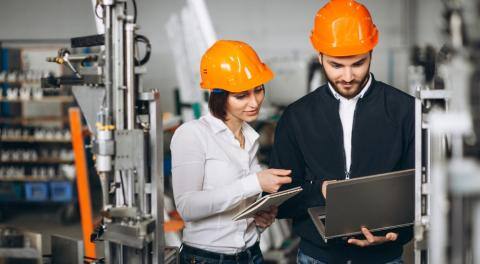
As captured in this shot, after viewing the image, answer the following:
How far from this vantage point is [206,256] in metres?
1.95

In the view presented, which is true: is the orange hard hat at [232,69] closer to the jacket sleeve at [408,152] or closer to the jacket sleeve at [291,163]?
the jacket sleeve at [291,163]

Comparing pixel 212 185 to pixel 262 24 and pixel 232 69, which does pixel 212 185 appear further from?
pixel 262 24

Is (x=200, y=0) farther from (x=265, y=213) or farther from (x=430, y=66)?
(x=265, y=213)

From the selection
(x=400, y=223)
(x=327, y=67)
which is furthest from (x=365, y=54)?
(x=400, y=223)

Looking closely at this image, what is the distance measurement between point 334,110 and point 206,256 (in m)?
0.66

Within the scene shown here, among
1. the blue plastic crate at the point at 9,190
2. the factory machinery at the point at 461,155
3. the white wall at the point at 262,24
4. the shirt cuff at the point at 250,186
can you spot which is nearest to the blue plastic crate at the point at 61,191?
the blue plastic crate at the point at 9,190

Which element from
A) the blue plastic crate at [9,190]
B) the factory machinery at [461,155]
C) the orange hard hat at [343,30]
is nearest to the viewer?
the factory machinery at [461,155]

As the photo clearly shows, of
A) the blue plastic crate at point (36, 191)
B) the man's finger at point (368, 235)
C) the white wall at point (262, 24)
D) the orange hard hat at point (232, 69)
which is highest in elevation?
the white wall at point (262, 24)

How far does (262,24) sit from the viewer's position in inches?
295

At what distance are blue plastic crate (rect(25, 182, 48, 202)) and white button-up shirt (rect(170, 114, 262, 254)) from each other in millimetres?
4596

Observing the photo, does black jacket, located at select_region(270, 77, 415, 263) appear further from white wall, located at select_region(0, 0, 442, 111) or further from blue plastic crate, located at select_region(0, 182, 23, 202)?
white wall, located at select_region(0, 0, 442, 111)

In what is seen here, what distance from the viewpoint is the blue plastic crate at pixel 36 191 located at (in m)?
6.20

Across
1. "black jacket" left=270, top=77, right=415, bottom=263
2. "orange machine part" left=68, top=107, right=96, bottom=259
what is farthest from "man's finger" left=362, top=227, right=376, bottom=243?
"orange machine part" left=68, top=107, right=96, bottom=259

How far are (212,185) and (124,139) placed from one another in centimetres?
49
